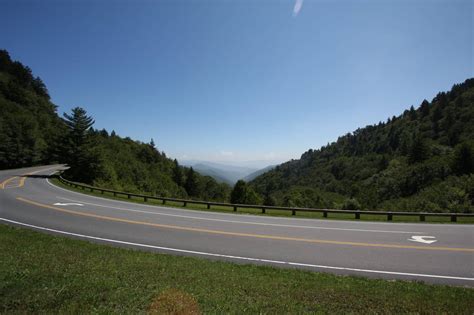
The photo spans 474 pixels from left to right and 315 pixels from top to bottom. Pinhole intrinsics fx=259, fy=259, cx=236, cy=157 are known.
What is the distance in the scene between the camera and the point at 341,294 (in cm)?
533

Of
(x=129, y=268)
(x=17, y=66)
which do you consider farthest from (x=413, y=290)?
(x=17, y=66)

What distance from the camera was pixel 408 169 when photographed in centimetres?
8469

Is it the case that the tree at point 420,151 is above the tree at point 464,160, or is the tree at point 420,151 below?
above

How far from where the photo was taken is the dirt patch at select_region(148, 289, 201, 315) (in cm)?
428

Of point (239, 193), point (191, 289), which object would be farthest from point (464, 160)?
point (191, 289)

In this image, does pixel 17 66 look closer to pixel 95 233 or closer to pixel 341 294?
pixel 95 233

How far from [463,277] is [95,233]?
13196 mm

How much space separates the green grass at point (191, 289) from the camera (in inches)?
180

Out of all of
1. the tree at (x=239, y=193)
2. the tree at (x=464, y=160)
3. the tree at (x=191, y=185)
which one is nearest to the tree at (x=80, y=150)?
the tree at (x=239, y=193)

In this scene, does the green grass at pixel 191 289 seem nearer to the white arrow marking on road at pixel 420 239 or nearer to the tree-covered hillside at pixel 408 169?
the white arrow marking on road at pixel 420 239

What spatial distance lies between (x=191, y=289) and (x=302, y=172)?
201 m

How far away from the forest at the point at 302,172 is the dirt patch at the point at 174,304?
32199mm

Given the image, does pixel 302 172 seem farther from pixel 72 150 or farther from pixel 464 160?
pixel 72 150

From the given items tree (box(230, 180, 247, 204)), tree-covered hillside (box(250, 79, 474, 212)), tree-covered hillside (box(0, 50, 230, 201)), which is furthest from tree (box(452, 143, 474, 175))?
tree-covered hillside (box(0, 50, 230, 201))
